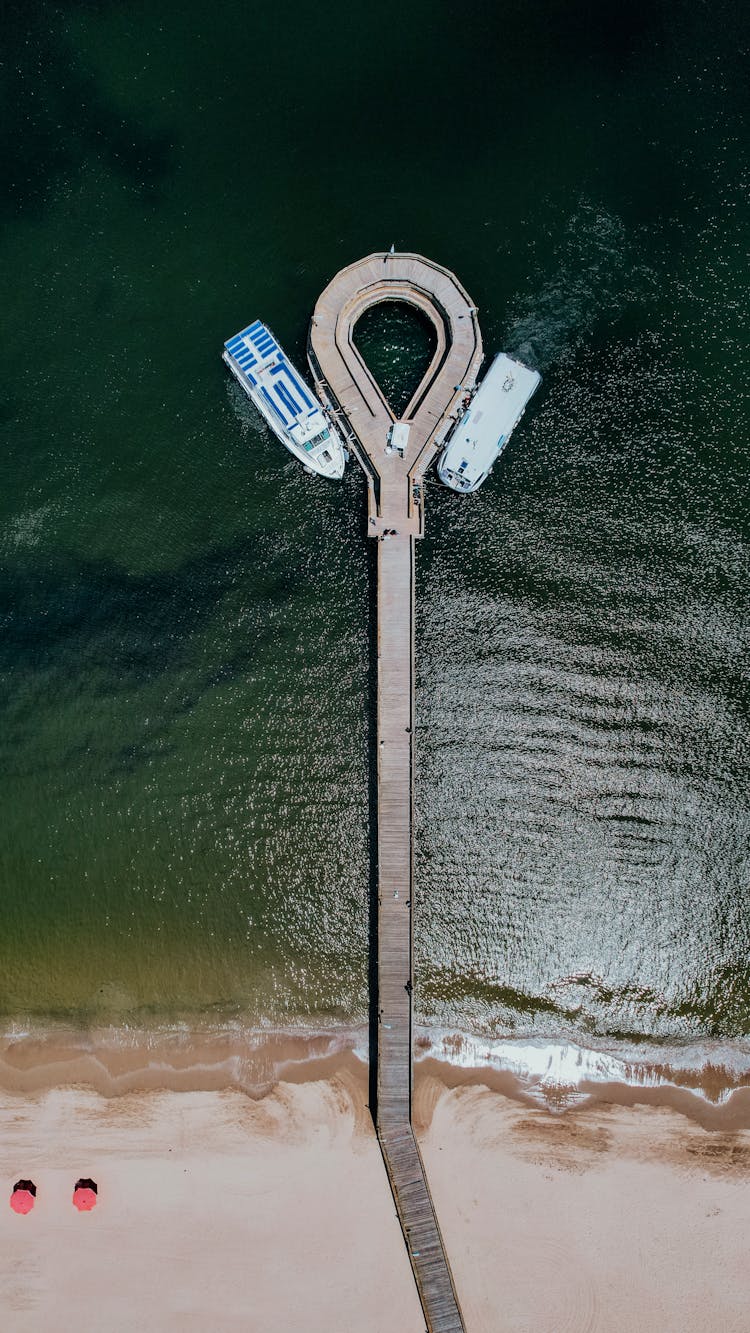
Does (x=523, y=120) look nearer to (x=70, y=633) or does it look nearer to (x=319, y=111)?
(x=319, y=111)

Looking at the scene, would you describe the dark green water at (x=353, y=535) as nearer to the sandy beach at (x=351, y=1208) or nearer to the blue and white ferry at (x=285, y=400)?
the blue and white ferry at (x=285, y=400)

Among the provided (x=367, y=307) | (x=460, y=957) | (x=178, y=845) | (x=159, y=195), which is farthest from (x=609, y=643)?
(x=159, y=195)

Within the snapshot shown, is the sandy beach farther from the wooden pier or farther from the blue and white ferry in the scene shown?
the blue and white ferry

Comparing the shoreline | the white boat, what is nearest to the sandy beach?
the shoreline

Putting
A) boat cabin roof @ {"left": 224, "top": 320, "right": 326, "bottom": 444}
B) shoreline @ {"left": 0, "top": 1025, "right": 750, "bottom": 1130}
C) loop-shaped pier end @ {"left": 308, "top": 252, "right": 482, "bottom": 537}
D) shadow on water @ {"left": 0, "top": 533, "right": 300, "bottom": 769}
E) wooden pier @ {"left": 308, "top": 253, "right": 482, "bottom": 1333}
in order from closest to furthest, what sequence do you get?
wooden pier @ {"left": 308, "top": 253, "right": 482, "bottom": 1333} → shoreline @ {"left": 0, "top": 1025, "right": 750, "bottom": 1130} → boat cabin roof @ {"left": 224, "top": 320, "right": 326, "bottom": 444} → loop-shaped pier end @ {"left": 308, "top": 252, "right": 482, "bottom": 537} → shadow on water @ {"left": 0, "top": 533, "right": 300, "bottom": 769}

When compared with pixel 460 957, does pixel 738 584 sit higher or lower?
higher

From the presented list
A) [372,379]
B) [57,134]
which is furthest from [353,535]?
[57,134]

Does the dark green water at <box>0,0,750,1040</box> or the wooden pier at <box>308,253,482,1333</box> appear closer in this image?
the wooden pier at <box>308,253,482,1333</box>

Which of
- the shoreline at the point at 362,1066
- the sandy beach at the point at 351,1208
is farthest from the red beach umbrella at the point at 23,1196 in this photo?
the shoreline at the point at 362,1066
